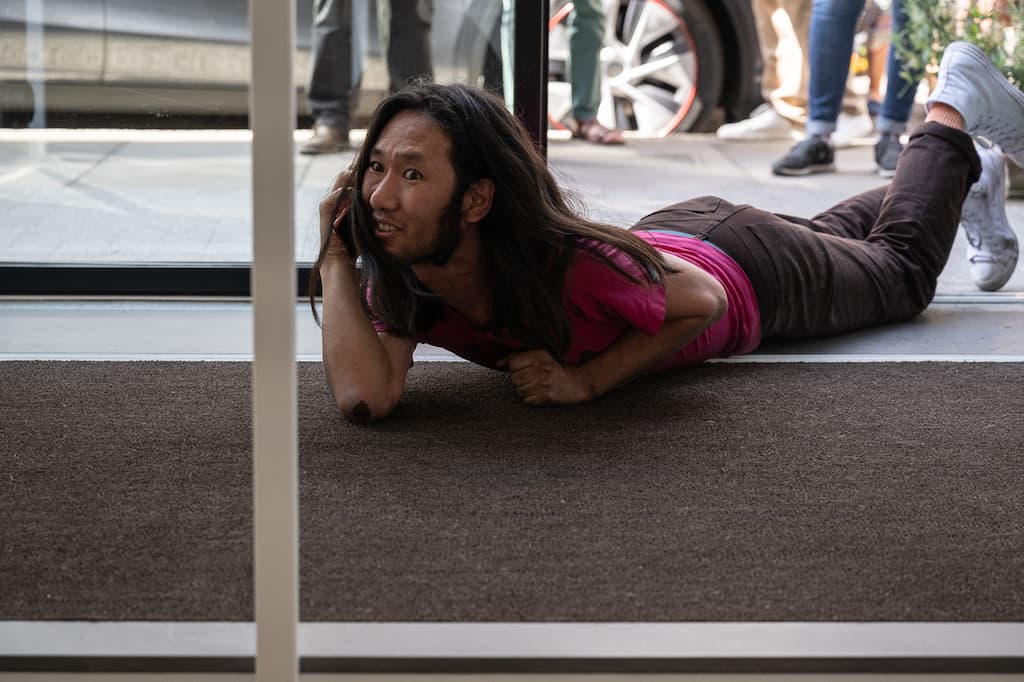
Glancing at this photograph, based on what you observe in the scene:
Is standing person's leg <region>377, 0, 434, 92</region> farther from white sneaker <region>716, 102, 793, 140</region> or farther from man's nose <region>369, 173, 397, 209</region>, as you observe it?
white sneaker <region>716, 102, 793, 140</region>

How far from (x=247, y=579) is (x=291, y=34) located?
57 cm

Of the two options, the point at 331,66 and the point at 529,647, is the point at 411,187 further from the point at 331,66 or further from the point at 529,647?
the point at 331,66

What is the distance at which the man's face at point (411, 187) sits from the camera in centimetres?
162

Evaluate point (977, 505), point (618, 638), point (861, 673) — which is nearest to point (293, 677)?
point (618, 638)

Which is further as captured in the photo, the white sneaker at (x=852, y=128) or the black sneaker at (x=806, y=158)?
the white sneaker at (x=852, y=128)

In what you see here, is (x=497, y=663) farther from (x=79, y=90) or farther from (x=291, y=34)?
(x=79, y=90)

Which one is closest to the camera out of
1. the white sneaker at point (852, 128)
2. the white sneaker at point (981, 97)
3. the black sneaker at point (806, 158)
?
the white sneaker at point (981, 97)

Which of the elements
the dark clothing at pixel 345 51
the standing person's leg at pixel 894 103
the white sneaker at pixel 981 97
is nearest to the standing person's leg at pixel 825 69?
the standing person's leg at pixel 894 103

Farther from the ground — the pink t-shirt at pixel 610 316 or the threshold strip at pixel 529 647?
the pink t-shirt at pixel 610 316

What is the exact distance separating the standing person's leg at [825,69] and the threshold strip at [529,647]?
2299 mm

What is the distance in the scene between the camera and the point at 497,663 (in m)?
1.07

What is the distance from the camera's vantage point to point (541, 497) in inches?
56.4

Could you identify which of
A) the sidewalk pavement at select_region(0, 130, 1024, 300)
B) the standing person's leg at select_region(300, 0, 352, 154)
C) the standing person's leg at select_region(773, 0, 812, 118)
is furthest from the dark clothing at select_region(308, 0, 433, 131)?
the standing person's leg at select_region(773, 0, 812, 118)

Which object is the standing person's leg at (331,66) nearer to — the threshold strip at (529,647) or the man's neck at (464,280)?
the man's neck at (464,280)
